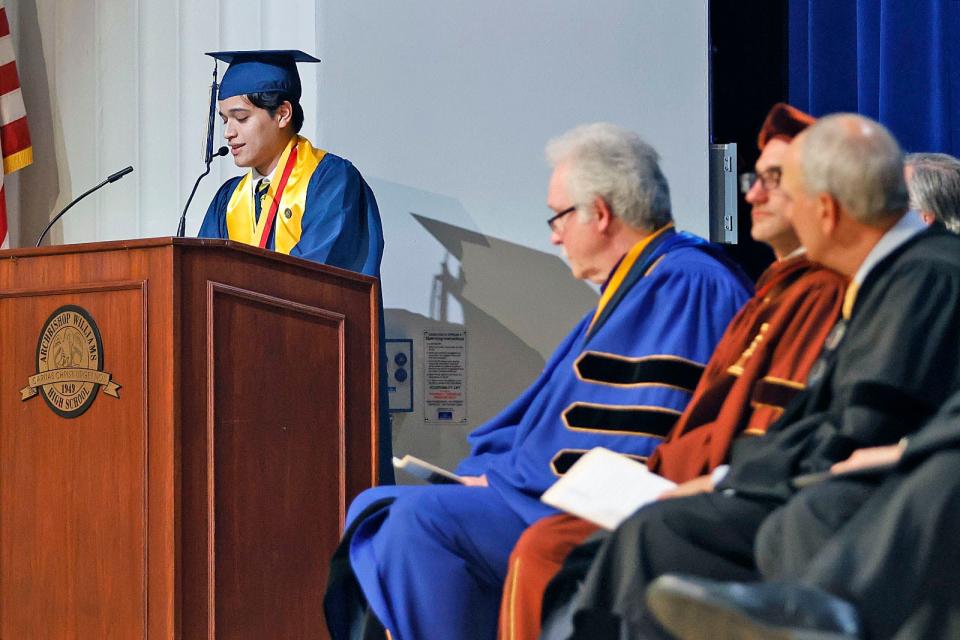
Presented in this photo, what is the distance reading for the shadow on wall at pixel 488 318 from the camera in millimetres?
5406

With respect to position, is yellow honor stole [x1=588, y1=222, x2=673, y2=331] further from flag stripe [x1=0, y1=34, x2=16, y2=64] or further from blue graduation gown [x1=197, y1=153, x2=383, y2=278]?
flag stripe [x1=0, y1=34, x2=16, y2=64]

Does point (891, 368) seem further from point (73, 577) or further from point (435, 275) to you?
point (435, 275)

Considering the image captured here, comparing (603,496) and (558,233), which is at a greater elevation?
(558,233)

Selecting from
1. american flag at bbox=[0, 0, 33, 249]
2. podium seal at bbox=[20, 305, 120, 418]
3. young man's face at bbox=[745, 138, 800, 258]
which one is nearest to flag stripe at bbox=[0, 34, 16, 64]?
american flag at bbox=[0, 0, 33, 249]

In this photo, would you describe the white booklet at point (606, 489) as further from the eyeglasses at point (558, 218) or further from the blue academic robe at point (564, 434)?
the eyeglasses at point (558, 218)

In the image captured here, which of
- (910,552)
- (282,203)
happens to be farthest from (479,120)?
(910,552)

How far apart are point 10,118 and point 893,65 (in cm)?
379

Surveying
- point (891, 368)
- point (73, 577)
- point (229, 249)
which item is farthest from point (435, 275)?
point (891, 368)

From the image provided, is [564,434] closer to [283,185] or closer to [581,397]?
[581,397]

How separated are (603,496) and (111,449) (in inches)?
61.7

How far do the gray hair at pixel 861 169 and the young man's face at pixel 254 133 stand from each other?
2940 mm

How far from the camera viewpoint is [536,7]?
5547 millimetres

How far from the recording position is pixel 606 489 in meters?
2.42

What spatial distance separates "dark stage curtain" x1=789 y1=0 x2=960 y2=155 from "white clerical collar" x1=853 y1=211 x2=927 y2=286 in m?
2.23
